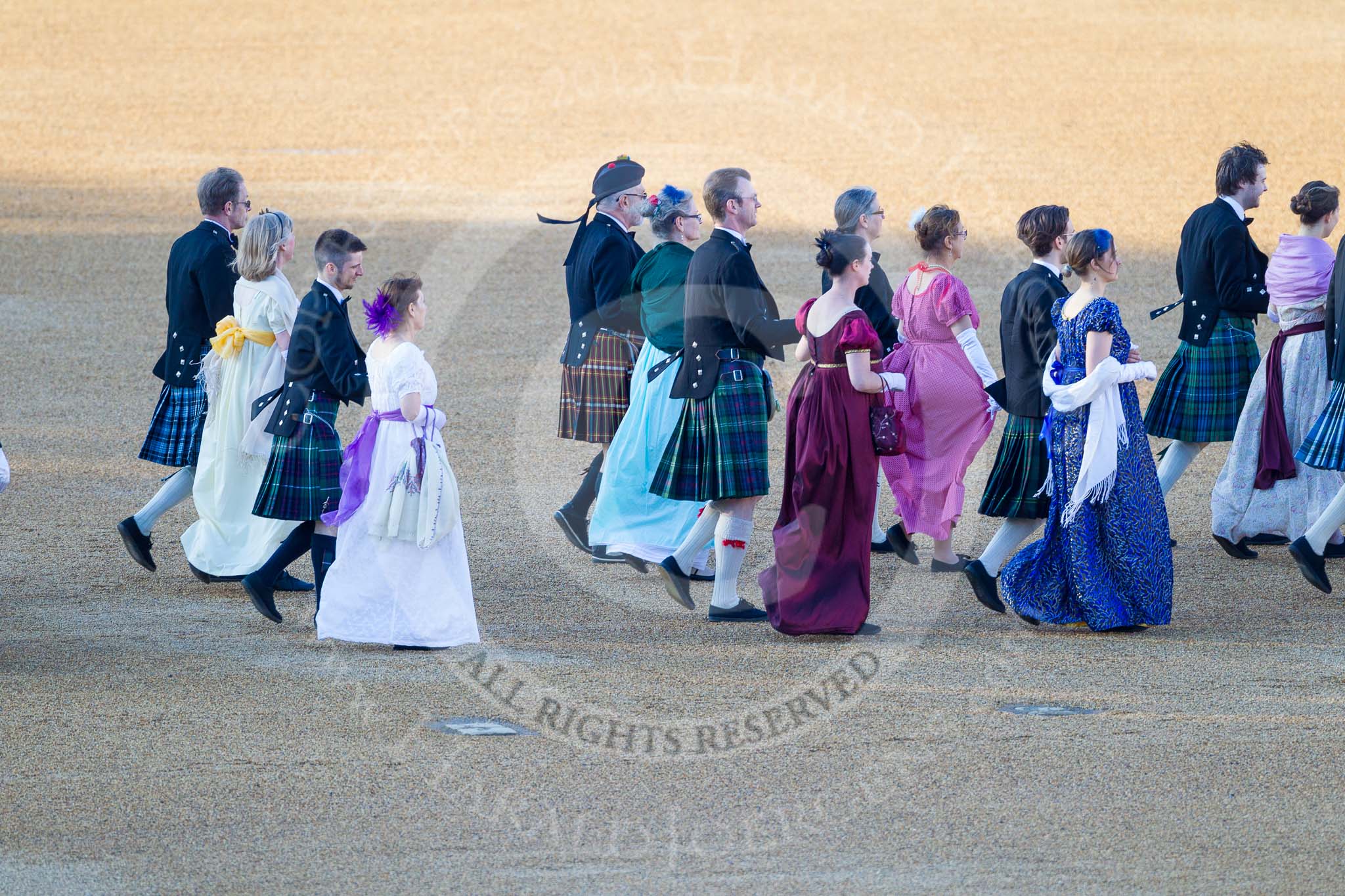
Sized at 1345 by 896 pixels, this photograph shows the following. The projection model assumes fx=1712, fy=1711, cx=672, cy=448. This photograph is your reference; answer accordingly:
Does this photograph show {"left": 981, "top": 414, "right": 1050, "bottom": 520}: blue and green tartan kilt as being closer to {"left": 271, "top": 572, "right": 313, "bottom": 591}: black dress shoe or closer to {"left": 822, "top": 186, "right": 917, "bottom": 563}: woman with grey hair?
{"left": 822, "top": 186, "right": 917, "bottom": 563}: woman with grey hair

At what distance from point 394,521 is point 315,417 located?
72 centimetres

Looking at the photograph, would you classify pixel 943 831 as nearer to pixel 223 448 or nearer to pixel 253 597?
pixel 253 597

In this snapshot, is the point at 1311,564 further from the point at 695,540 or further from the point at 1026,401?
the point at 695,540

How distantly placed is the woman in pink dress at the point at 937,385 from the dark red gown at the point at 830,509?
3.04ft

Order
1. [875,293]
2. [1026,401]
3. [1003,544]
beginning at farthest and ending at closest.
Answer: [875,293]
[1026,401]
[1003,544]

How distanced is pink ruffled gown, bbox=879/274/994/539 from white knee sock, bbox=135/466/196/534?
3.12 metres

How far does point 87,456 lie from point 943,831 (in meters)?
6.42

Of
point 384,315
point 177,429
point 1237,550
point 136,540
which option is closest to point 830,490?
point 384,315

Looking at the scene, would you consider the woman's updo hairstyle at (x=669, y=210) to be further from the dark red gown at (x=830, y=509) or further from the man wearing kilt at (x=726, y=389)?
the dark red gown at (x=830, y=509)

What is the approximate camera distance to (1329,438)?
23.4 ft

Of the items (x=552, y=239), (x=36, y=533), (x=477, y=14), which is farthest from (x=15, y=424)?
(x=477, y=14)

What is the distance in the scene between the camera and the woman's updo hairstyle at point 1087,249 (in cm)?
640

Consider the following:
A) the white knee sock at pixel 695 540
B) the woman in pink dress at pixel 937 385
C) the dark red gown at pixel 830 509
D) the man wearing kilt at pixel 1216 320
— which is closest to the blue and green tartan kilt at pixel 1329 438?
the man wearing kilt at pixel 1216 320

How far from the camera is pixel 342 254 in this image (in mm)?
6488
